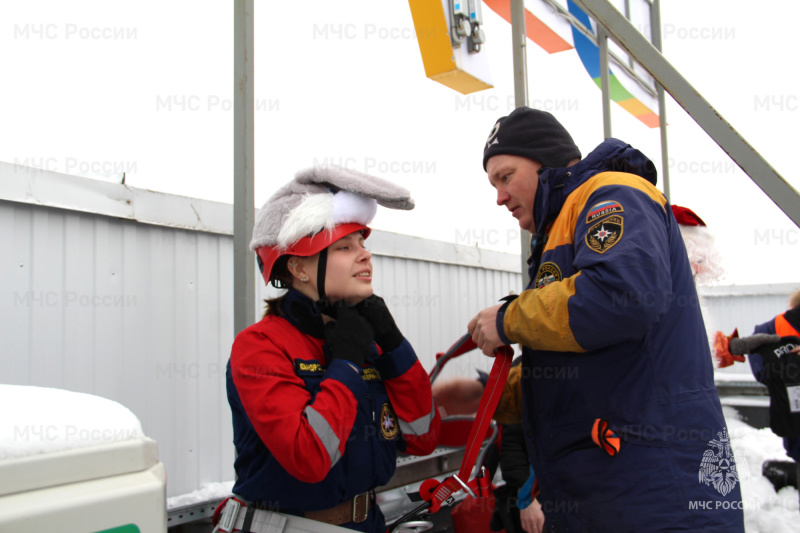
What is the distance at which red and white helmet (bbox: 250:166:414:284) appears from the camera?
5.50 ft

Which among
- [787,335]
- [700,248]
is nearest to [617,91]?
[787,335]

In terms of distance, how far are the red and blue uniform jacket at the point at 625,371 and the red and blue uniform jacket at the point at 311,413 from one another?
0.45 metres

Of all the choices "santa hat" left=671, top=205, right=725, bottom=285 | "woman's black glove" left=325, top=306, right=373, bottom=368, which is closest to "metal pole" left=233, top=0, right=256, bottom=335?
"woman's black glove" left=325, top=306, right=373, bottom=368

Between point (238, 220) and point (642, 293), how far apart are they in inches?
59.3

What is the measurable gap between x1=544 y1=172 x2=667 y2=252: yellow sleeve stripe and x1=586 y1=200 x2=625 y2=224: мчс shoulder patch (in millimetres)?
71

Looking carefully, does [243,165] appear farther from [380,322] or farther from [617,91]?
[617,91]

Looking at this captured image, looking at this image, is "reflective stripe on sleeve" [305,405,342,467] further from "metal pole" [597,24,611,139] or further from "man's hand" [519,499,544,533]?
"metal pole" [597,24,611,139]

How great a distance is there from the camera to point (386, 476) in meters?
1.72

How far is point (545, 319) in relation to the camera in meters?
1.40

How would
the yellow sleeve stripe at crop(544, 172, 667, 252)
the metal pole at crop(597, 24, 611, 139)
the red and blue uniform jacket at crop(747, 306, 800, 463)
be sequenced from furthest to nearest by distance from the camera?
the metal pole at crop(597, 24, 611, 139) < the red and blue uniform jacket at crop(747, 306, 800, 463) < the yellow sleeve stripe at crop(544, 172, 667, 252)

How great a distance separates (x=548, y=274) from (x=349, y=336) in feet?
1.94

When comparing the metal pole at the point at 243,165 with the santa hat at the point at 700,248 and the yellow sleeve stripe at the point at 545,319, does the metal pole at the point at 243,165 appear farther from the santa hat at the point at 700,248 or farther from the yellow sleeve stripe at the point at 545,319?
the santa hat at the point at 700,248

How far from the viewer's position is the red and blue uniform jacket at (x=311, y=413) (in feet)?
4.66

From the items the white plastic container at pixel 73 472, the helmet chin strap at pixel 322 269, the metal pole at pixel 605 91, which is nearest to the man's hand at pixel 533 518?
the helmet chin strap at pixel 322 269
